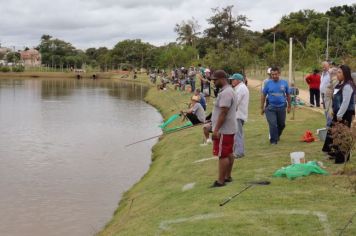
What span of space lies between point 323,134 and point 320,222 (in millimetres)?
6154

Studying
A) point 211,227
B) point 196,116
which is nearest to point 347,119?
point 211,227

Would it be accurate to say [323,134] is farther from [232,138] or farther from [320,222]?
[320,222]

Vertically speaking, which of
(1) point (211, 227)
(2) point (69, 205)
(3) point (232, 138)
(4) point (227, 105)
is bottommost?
(2) point (69, 205)

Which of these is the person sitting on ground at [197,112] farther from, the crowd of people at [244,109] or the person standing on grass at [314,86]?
the person standing on grass at [314,86]

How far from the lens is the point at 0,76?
4050 inches

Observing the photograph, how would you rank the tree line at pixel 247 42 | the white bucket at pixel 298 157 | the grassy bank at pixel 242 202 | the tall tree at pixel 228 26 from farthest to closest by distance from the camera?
1. the tall tree at pixel 228 26
2. the tree line at pixel 247 42
3. the white bucket at pixel 298 157
4. the grassy bank at pixel 242 202

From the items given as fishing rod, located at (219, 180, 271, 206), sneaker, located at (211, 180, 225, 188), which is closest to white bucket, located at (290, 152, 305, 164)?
fishing rod, located at (219, 180, 271, 206)

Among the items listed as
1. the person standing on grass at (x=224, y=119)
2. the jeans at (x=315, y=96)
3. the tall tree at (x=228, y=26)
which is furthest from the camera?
the tall tree at (x=228, y=26)

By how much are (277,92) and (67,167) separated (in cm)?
772

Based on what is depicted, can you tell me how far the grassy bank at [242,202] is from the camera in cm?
746

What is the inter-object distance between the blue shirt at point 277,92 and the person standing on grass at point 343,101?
6.82 ft

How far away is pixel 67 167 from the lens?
17234mm

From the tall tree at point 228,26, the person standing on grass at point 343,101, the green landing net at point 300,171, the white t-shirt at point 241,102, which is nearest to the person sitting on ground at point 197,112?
the white t-shirt at point 241,102

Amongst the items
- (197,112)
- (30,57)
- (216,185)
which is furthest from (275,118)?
(30,57)
